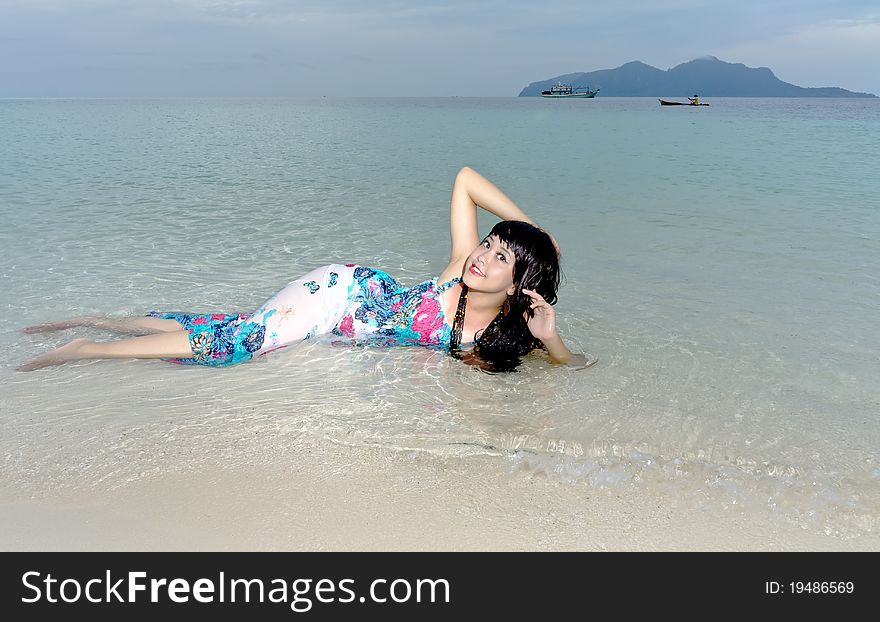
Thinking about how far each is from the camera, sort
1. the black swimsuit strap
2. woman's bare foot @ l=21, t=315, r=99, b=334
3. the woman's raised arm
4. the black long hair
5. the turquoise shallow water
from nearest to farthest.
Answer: the turquoise shallow water < the black long hair < the black swimsuit strap < the woman's raised arm < woman's bare foot @ l=21, t=315, r=99, b=334

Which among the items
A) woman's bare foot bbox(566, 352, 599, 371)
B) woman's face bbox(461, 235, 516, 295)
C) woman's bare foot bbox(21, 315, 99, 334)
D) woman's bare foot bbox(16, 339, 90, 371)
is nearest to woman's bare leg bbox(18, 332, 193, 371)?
woman's bare foot bbox(16, 339, 90, 371)

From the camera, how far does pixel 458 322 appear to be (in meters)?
4.70

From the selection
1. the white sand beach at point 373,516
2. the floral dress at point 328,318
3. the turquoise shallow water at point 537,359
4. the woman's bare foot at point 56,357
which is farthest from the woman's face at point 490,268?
the woman's bare foot at point 56,357

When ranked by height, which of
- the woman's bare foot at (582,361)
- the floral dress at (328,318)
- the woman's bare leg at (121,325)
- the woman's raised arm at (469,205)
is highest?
the woman's raised arm at (469,205)

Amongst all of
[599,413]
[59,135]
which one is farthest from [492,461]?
[59,135]

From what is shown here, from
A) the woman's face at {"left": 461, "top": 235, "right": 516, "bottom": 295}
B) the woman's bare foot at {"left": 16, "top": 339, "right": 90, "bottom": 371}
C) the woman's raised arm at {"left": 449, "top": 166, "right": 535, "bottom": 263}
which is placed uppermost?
the woman's raised arm at {"left": 449, "top": 166, "right": 535, "bottom": 263}

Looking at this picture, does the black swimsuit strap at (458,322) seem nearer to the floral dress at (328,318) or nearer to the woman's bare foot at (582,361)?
the floral dress at (328,318)

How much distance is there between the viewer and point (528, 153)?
2073cm

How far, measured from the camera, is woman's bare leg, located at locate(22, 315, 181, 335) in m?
4.90

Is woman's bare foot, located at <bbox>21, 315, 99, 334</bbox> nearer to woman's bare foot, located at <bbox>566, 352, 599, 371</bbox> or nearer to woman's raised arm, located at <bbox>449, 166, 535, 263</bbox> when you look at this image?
woman's raised arm, located at <bbox>449, 166, 535, 263</bbox>

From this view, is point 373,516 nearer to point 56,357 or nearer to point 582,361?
point 582,361

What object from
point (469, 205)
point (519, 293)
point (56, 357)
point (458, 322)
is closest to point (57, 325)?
point (56, 357)

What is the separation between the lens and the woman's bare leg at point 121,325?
4898 mm

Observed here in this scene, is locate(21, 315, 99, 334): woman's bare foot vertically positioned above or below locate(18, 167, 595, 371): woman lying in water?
below
